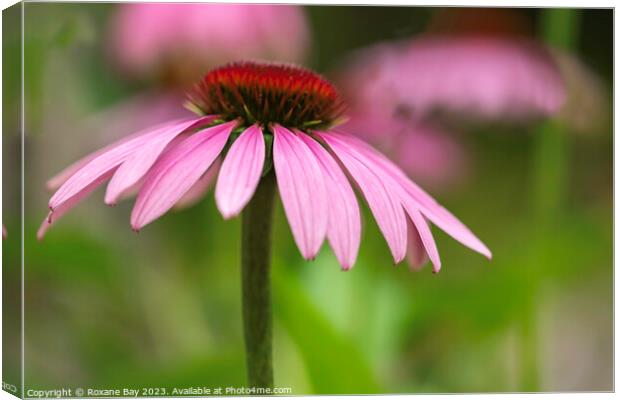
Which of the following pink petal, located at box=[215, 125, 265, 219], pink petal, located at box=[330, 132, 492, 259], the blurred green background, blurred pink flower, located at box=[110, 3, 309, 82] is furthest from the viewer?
blurred pink flower, located at box=[110, 3, 309, 82]

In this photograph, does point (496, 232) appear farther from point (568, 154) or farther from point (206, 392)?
point (206, 392)

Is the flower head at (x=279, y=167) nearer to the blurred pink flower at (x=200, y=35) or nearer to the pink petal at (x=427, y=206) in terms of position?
the pink petal at (x=427, y=206)

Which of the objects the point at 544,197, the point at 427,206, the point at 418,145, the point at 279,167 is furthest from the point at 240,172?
the point at 418,145

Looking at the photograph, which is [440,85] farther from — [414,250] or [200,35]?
[414,250]

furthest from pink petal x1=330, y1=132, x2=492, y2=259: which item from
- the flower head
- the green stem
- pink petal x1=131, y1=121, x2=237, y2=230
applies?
the green stem

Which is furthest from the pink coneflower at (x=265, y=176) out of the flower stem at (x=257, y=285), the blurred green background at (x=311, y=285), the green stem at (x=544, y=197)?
the green stem at (x=544, y=197)

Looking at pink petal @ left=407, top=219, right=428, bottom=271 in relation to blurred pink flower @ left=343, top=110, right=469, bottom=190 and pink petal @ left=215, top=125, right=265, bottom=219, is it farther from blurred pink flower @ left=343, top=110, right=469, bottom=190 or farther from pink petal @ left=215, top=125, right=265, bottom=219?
blurred pink flower @ left=343, top=110, right=469, bottom=190
